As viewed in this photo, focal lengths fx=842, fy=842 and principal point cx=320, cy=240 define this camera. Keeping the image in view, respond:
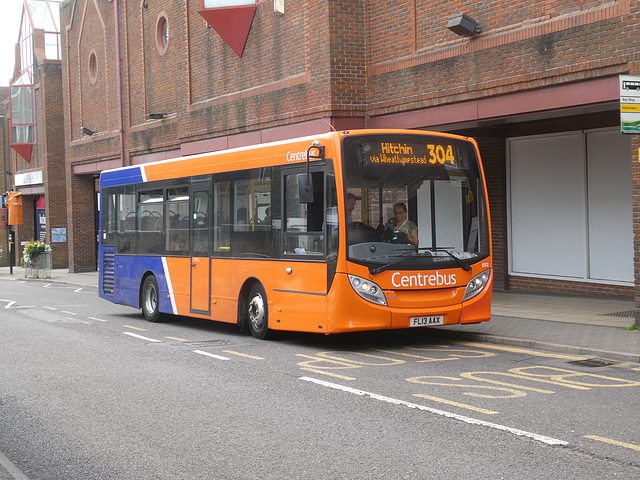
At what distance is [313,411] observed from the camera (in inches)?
286

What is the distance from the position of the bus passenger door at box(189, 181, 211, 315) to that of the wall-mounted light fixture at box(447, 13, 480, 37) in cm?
556

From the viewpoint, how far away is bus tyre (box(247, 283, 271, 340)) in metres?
12.1

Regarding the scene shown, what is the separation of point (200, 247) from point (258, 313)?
205 cm

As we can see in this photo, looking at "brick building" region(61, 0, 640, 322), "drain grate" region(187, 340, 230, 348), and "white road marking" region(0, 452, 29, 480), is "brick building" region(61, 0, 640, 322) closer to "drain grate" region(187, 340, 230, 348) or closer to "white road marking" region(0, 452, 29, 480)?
"drain grate" region(187, 340, 230, 348)

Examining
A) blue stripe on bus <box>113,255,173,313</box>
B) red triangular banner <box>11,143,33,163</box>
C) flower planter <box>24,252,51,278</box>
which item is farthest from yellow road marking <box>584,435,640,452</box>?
red triangular banner <box>11,143,33,163</box>

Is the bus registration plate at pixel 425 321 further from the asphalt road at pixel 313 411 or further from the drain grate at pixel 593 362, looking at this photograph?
the drain grate at pixel 593 362

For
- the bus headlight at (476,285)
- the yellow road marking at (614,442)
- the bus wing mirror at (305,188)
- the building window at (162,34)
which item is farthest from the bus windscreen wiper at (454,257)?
the building window at (162,34)

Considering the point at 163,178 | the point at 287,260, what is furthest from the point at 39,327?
the point at 287,260

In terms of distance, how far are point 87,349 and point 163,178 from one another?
166 inches

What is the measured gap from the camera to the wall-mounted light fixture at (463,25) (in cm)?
1534

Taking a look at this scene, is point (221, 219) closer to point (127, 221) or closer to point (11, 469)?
point (127, 221)

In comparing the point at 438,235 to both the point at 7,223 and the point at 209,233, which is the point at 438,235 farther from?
the point at 7,223

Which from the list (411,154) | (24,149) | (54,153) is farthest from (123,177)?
(24,149)

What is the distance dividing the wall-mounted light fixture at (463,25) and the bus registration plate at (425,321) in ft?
21.8
